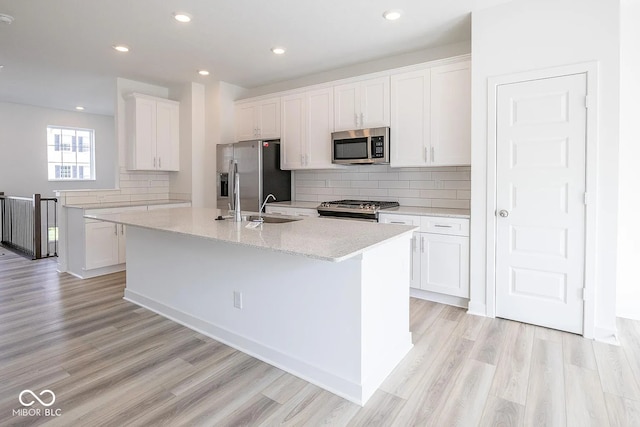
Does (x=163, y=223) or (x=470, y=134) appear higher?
(x=470, y=134)

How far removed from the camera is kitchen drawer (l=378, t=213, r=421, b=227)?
3.58 m

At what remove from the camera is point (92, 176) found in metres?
8.16

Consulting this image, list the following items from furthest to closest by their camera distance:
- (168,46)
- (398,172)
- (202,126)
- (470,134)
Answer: (202,126)
(398,172)
(168,46)
(470,134)

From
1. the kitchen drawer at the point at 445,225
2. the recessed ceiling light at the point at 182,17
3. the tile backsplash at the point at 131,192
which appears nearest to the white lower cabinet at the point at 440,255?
the kitchen drawer at the point at 445,225

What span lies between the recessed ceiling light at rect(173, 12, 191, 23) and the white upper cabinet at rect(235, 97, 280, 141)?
1.76m

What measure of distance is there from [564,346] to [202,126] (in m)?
4.96

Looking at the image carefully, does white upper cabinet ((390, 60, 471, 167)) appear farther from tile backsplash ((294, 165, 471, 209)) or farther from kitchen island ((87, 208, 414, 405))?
kitchen island ((87, 208, 414, 405))

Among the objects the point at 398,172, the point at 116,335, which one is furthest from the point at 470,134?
the point at 116,335

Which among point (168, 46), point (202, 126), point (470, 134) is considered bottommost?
point (470, 134)

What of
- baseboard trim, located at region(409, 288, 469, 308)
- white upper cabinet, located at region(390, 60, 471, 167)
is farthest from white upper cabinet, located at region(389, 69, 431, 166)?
baseboard trim, located at region(409, 288, 469, 308)

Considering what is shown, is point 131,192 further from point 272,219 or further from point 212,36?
point 272,219

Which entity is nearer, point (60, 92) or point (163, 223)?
point (163, 223)

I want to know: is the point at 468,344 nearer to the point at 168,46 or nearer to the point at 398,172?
the point at 398,172

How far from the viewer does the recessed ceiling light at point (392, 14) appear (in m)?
3.11
